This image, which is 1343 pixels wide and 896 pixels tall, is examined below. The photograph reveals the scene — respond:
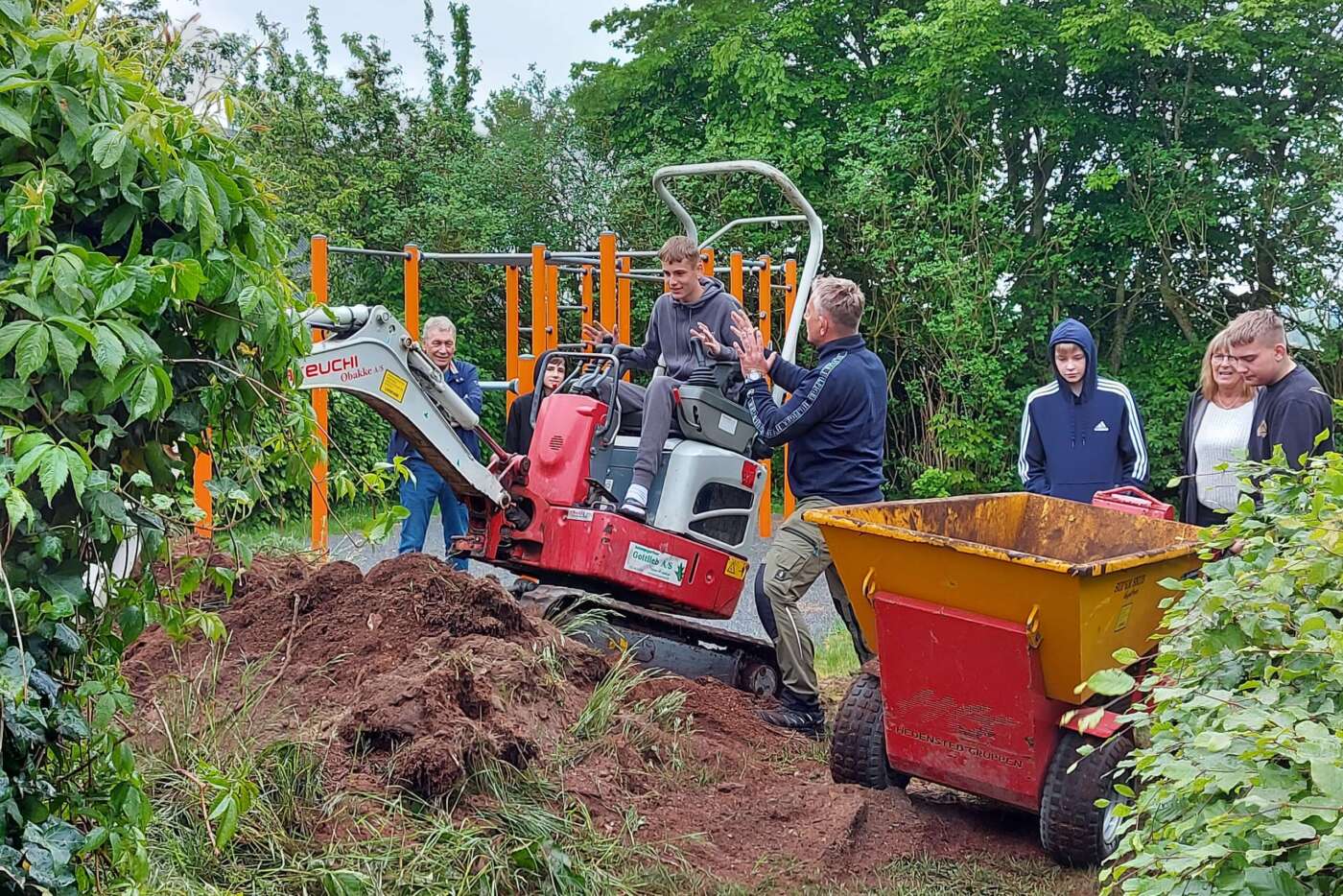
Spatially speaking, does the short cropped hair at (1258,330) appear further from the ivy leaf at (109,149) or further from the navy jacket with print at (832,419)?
the ivy leaf at (109,149)

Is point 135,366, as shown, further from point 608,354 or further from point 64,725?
point 608,354

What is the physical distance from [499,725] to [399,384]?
6.07 feet

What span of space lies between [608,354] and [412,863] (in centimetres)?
344

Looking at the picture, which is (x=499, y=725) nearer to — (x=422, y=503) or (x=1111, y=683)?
(x=1111, y=683)

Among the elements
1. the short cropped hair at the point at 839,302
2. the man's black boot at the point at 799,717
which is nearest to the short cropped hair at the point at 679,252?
the short cropped hair at the point at 839,302

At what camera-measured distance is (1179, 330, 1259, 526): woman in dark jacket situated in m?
5.36

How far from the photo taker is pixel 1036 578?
4363mm

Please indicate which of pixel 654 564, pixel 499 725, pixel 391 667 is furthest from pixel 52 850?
pixel 654 564

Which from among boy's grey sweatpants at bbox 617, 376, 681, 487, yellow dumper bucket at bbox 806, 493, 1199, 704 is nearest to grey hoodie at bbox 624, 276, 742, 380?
boy's grey sweatpants at bbox 617, 376, 681, 487

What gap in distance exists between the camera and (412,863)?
3.85 meters

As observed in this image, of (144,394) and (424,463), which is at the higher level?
(144,394)

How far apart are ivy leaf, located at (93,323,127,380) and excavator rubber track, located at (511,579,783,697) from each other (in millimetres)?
4389

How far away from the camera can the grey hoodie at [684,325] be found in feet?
22.6

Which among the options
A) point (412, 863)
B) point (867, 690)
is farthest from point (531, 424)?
point (412, 863)
